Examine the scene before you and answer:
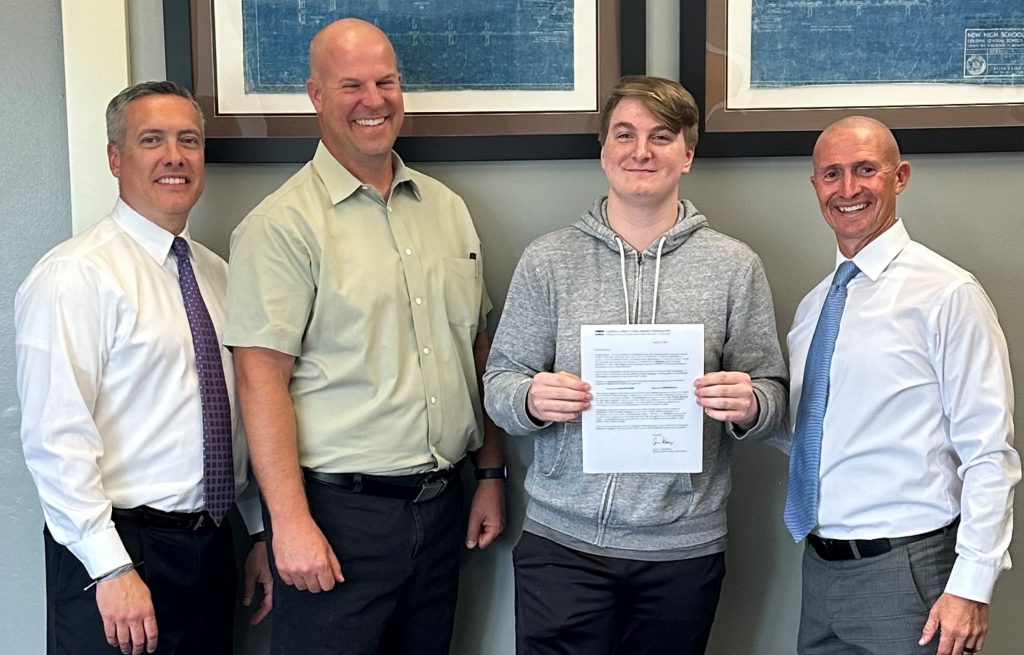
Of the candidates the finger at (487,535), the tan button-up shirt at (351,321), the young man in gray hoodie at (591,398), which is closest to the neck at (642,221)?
the young man in gray hoodie at (591,398)

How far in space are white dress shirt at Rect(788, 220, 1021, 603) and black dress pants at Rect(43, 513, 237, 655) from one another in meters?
1.15

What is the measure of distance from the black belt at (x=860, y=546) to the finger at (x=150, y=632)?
1.20m

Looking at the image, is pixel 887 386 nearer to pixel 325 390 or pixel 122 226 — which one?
pixel 325 390

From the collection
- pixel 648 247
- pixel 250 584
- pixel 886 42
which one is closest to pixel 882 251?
pixel 648 247

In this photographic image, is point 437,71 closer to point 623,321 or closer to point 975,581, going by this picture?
point 623,321

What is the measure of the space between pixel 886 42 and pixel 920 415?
0.91 meters

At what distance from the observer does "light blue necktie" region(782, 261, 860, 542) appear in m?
1.60

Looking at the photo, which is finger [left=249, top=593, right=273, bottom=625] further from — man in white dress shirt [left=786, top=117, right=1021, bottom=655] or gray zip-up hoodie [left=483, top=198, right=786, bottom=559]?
man in white dress shirt [left=786, top=117, right=1021, bottom=655]

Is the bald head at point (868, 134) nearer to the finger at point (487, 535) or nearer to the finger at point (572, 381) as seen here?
the finger at point (572, 381)

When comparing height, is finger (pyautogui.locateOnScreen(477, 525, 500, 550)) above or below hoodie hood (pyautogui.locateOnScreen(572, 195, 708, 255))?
below

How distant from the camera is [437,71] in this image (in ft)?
6.51

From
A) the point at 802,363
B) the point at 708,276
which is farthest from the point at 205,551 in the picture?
the point at 802,363

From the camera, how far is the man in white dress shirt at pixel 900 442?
1462mm

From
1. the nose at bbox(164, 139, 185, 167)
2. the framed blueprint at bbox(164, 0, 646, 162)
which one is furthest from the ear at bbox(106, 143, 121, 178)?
the framed blueprint at bbox(164, 0, 646, 162)
